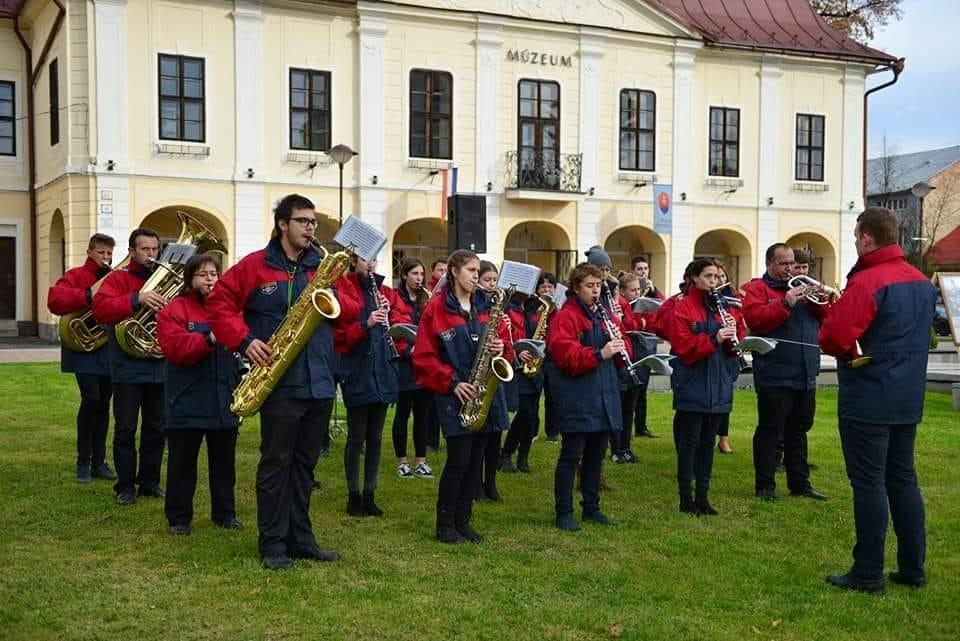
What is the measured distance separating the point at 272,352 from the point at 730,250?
2837cm

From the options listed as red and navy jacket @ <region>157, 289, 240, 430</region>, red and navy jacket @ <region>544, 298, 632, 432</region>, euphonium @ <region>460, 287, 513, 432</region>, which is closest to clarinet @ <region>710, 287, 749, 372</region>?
red and navy jacket @ <region>544, 298, 632, 432</region>

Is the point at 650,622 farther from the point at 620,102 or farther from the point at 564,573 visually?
the point at 620,102

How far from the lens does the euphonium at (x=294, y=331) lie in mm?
5734

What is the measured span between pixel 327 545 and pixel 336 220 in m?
21.1

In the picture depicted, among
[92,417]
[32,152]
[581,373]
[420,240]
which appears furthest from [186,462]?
Result: [32,152]

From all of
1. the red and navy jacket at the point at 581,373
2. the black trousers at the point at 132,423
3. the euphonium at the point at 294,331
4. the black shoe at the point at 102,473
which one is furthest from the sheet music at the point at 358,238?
the black shoe at the point at 102,473

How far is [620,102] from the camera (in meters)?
29.2

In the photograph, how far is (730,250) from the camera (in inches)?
1281

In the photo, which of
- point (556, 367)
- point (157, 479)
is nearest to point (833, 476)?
point (556, 367)

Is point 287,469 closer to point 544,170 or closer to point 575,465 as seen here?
point 575,465

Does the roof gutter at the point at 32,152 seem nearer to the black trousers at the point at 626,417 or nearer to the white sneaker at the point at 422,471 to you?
the white sneaker at the point at 422,471

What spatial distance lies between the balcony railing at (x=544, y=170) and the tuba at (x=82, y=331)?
2040 cm

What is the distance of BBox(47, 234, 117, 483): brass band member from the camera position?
7965mm

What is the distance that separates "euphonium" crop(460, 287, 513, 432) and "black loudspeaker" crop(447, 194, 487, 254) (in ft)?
51.0
